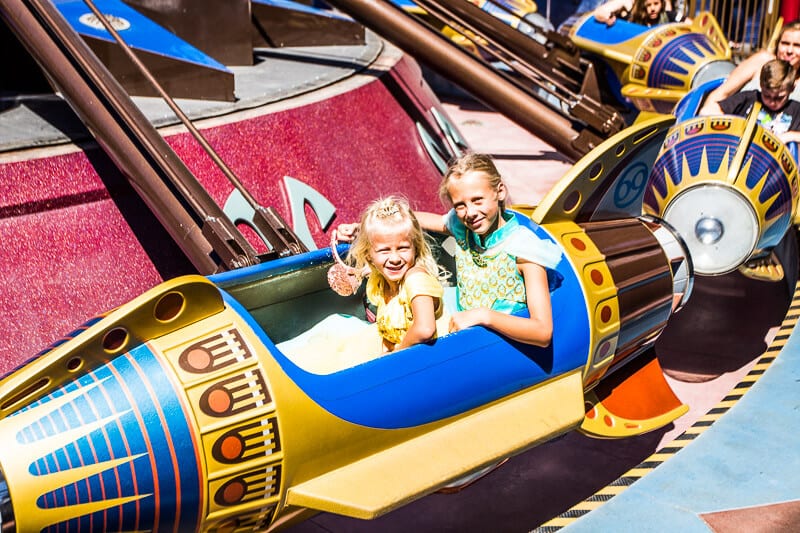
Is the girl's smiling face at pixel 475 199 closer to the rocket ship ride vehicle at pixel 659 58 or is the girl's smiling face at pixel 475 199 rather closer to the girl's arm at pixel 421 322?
the girl's arm at pixel 421 322

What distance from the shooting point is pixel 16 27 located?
12.6 feet

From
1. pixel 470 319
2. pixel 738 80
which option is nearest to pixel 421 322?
pixel 470 319

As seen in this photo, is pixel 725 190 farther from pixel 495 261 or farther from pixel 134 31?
pixel 134 31

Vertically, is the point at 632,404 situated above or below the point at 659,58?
below

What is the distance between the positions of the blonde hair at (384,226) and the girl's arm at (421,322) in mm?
124

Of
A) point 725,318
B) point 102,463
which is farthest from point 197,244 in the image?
point 725,318

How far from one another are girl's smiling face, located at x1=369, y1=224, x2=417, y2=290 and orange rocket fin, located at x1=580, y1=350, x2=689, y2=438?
0.93 meters

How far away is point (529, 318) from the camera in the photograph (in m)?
2.87

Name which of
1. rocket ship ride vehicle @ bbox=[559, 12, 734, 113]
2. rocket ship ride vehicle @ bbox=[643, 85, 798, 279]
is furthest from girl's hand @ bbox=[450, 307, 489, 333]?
rocket ship ride vehicle @ bbox=[559, 12, 734, 113]

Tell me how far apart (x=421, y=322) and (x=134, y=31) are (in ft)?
9.55

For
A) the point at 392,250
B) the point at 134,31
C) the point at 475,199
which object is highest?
the point at 134,31

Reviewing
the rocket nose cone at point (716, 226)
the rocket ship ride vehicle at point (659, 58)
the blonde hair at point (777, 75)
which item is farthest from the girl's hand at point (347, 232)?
the rocket ship ride vehicle at point (659, 58)

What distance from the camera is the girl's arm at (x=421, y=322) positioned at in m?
2.65

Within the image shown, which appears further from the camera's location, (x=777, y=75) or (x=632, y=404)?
(x=777, y=75)
